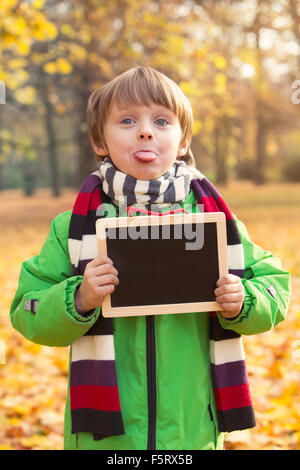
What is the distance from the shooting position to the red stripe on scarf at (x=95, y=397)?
1883mm

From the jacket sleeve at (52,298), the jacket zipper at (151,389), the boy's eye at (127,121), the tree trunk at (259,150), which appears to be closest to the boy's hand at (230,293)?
the jacket zipper at (151,389)

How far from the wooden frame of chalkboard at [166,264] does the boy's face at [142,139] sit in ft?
0.95

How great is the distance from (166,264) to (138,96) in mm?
653

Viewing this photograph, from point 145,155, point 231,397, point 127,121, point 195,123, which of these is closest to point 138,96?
point 127,121

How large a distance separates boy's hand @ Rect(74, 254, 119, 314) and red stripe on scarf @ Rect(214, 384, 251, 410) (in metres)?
0.61

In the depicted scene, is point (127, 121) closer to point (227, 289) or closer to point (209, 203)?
point (209, 203)

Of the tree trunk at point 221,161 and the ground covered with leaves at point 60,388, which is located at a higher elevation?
the tree trunk at point 221,161

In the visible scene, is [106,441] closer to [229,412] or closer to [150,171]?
[229,412]

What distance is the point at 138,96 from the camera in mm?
1958

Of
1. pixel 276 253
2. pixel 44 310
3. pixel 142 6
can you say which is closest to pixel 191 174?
pixel 44 310

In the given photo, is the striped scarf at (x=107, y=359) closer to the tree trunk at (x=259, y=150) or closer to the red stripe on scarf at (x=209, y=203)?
the red stripe on scarf at (x=209, y=203)

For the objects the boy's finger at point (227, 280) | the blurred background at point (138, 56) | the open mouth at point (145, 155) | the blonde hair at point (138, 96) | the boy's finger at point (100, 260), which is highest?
the blurred background at point (138, 56)

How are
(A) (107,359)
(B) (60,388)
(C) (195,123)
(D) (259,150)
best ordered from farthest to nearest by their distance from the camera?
1. (D) (259,150)
2. (C) (195,123)
3. (B) (60,388)
4. (A) (107,359)

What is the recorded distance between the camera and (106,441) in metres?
1.95
